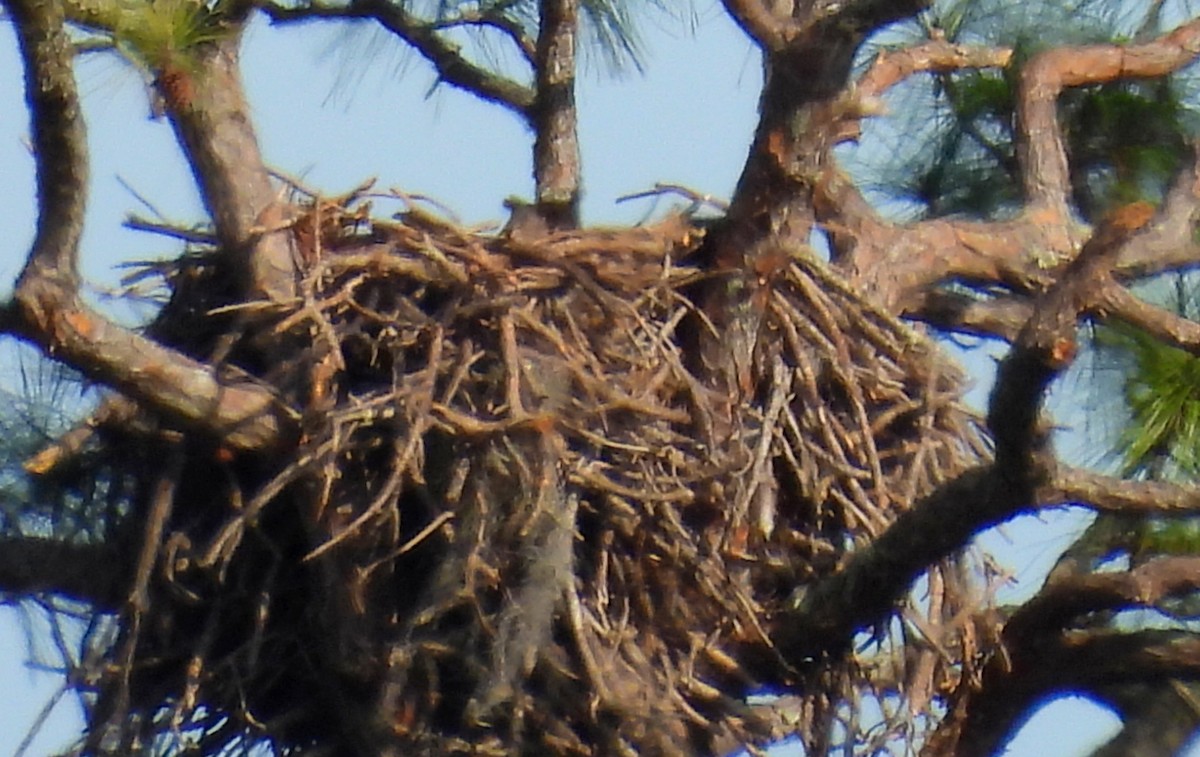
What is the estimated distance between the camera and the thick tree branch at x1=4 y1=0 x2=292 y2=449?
1607mm

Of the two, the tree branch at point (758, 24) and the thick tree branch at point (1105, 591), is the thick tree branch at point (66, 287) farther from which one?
the thick tree branch at point (1105, 591)

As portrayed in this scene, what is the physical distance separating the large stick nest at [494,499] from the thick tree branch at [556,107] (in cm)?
33

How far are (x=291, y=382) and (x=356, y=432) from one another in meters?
0.09

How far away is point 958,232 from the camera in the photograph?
259 cm

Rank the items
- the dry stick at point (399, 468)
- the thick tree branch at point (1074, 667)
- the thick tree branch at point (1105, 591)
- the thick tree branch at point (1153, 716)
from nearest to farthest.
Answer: the dry stick at point (399, 468), the thick tree branch at point (1105, 591), the thick tree branch at point (1074, 667), the thick tree branch at point (1153, 716)

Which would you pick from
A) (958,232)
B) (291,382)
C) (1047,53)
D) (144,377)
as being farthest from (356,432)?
(1047,53)

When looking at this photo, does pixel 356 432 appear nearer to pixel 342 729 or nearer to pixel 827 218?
pixel 342 729

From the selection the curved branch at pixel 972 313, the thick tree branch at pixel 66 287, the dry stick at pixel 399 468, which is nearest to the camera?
the thick tree branch at pixel 66 287

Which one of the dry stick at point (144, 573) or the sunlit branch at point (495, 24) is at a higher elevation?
the sunlit branch at point (495, 24)

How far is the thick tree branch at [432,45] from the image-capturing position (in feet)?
9.25

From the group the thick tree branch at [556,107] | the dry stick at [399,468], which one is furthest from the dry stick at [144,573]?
the thick tree branch at [556,107]

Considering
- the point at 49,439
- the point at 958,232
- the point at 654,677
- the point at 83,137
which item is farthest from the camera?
the point at 958,232

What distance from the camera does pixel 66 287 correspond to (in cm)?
173

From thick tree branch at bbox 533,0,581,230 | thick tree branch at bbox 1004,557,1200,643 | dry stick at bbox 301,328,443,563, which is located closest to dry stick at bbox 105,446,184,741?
dry stick at bbox 301,328,443,563
